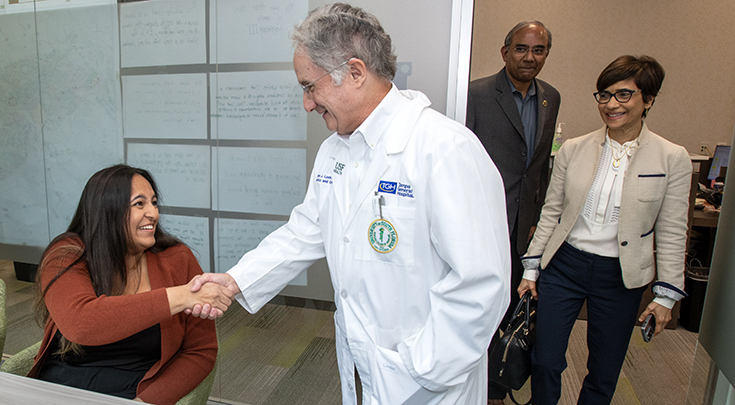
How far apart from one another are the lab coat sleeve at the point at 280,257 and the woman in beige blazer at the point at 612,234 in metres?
0.96

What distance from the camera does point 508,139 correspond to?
2.13 m

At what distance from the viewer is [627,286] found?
1.64 metres

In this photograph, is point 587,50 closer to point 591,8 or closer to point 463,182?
point 591,8

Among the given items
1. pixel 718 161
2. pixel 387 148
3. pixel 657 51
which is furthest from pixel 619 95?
pixel 657 51

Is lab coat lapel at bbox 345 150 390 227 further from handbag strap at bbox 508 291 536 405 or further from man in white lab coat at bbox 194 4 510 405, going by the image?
handbag strap at bbox 508 291 536 405

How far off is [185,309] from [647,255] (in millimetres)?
1619

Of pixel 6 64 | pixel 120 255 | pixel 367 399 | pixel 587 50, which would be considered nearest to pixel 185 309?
pixel 120 255

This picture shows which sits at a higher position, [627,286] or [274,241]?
[274,241]

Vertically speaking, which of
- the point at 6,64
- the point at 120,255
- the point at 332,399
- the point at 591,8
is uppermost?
the point at 591,8

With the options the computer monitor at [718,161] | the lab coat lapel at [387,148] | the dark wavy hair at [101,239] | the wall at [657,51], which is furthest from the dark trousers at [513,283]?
the wall at [657,51]

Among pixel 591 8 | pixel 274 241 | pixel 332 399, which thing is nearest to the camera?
pixel 274 241

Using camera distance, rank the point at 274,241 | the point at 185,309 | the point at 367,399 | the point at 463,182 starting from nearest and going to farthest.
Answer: the point at 463,182
the point at 367,399
the point at 185,309
the point at 274,241

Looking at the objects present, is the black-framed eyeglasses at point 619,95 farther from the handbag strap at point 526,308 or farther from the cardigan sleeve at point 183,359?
the cardigan sleeve at point 183,359

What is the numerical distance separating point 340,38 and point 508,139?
4.05ft
